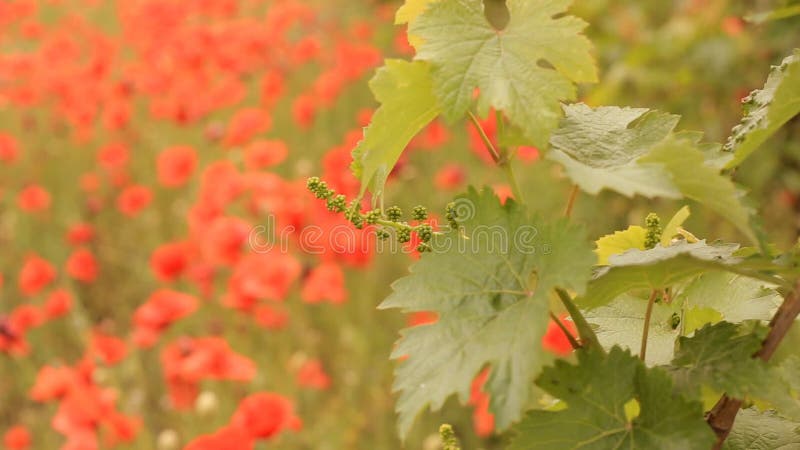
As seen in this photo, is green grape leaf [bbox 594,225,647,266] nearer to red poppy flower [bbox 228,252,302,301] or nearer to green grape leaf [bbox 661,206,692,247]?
green grape leaf [bbox 661,206,692,247]

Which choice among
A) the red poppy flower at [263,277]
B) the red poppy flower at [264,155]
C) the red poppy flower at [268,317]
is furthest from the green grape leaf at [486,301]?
the red poppy flower at [264,155]

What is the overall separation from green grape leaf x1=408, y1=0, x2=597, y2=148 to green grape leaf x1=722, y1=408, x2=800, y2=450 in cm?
22

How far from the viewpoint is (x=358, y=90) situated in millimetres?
3430

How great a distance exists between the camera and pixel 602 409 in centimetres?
41

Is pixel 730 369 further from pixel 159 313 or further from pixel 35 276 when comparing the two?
pixel 35 276

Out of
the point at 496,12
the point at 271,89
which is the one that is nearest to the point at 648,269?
the point at 271,89

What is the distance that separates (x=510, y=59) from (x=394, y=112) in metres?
0.06

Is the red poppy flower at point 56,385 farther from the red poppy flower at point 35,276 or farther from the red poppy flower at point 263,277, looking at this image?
the red poppy flower at point 35,276

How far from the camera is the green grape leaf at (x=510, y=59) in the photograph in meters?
0.40

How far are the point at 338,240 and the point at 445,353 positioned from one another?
4.47 ft

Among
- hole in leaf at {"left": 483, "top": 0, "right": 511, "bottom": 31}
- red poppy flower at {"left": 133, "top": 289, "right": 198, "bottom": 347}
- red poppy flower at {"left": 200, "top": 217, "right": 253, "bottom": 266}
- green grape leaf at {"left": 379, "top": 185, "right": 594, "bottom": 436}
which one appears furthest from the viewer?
hole in leaf at {"left": 483, "top": 0, "right": 511, "bottom": 31}

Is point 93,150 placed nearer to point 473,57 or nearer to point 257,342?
point 257,342

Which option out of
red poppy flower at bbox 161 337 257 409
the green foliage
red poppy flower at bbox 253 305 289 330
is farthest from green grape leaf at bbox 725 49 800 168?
red poppy flower at bbox 253 305 289 330

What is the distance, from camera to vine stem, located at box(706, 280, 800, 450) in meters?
0.43
